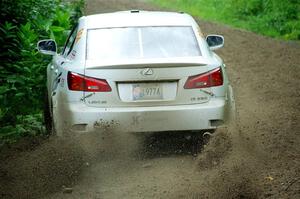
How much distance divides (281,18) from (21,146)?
579 inches

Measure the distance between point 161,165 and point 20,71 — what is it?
4141 mm

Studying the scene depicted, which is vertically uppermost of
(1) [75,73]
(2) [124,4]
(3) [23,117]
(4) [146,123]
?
(1) [75,73]

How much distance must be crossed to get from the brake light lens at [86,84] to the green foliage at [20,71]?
2.01 m

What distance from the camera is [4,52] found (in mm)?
10312

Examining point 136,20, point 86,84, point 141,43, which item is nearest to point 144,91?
point 86,84

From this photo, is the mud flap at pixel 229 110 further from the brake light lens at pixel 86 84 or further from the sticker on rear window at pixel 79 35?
the sticker on rear window at pixel 79 35

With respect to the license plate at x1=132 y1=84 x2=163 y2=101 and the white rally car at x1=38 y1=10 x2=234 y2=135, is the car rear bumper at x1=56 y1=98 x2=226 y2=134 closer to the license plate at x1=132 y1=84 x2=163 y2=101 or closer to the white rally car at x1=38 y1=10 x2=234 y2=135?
the white rally car at x1=38 y1=10 x2=234 y2=135

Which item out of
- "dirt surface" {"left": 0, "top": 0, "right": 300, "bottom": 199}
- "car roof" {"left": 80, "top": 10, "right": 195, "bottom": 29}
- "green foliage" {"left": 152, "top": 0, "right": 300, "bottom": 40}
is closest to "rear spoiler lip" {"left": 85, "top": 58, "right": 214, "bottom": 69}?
"dirt surface" {"left": 0, "top": 0, "right": 300, "bottom": 199}

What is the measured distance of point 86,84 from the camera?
655cm

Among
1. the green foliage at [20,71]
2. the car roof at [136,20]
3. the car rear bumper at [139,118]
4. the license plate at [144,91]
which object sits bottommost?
the green foliage at [20,71]

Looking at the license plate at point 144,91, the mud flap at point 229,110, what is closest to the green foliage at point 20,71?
the license plate at point 144,91

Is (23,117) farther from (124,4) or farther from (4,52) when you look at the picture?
(124,4)

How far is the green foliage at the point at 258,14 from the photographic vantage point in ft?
65.2

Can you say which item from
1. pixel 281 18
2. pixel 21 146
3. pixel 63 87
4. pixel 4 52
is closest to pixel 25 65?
pixel 4 52
